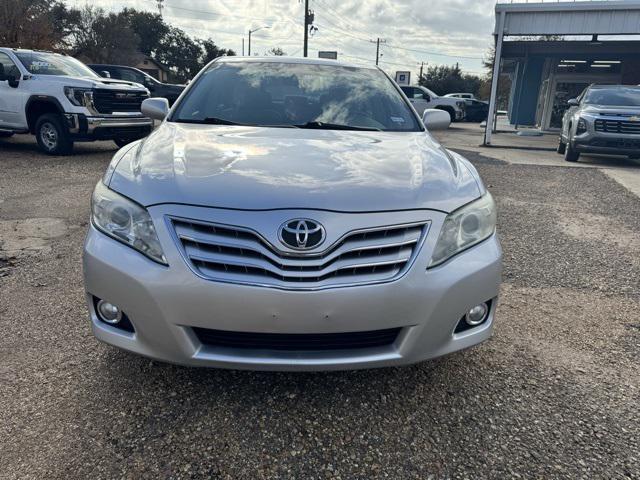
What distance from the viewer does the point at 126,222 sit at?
2.00 meters

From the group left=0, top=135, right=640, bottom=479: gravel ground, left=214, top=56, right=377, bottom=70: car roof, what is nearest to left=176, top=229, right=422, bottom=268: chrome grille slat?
left=0, top=135, right=640, bottom=479: gravel ground

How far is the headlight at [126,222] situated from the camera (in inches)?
75.3

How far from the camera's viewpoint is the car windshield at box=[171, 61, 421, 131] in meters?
3.15

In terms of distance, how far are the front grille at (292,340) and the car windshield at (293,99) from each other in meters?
1.57

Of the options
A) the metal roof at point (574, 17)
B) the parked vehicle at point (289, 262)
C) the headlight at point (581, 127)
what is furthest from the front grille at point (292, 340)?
the metal roof at point (574, 17)

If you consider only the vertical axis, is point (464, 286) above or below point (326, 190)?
below

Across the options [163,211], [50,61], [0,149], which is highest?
[50,61]

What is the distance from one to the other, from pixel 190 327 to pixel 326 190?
0.76 meters

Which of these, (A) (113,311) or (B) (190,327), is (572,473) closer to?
(B) (190,327)

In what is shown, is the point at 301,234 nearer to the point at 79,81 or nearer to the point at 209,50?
the point at 79,81

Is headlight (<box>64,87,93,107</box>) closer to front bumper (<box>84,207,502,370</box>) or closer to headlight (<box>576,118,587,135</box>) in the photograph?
front bumper (<box>84,207,502,370</box>)

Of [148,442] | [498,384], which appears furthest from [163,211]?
[498,384]

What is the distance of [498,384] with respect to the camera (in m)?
2.39

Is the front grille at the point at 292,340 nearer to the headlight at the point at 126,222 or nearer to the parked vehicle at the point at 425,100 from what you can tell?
the headlight at the point at 126,222
